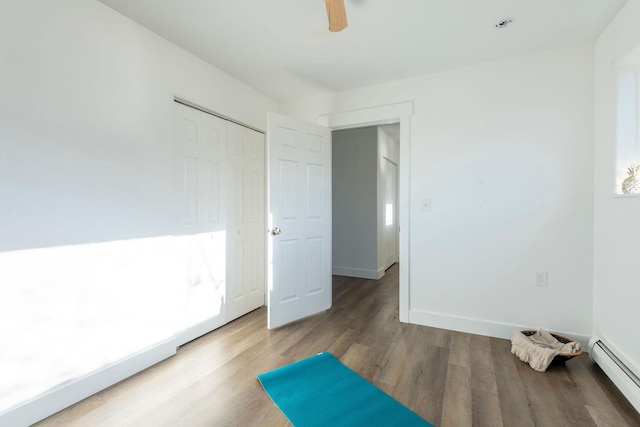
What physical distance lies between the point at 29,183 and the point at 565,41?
12.3ft

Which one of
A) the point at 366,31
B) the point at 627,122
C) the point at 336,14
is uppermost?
the point at 366,31

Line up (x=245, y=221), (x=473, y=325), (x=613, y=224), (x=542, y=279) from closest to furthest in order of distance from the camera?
(x=613, y=224) → (x=542, y=279) → (x=473, y=325) → (x=245, y=221)

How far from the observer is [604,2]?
6.00 feet

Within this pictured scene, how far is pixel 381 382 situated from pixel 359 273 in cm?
290

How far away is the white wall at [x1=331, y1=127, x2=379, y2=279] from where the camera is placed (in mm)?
4750

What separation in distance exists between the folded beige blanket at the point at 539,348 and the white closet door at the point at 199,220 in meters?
2.57

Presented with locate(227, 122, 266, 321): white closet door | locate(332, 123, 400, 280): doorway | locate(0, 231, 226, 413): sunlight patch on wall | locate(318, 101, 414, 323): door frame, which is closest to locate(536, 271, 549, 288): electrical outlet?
locate(318, 101, 414, 323): door frame

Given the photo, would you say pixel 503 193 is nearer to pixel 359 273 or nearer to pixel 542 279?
pixel 542 279

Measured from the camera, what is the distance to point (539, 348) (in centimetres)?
207

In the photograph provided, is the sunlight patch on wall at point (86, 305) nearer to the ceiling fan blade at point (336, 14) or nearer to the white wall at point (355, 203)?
the ceiling fan blade at point (336, 14)

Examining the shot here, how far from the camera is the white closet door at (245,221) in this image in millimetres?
2918

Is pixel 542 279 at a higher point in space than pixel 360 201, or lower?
lower

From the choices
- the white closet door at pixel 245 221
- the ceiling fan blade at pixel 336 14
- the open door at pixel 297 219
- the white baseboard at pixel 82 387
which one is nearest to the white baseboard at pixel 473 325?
the open door at pixel 297 219

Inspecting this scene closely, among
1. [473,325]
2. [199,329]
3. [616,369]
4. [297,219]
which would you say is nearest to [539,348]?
[616,369]
